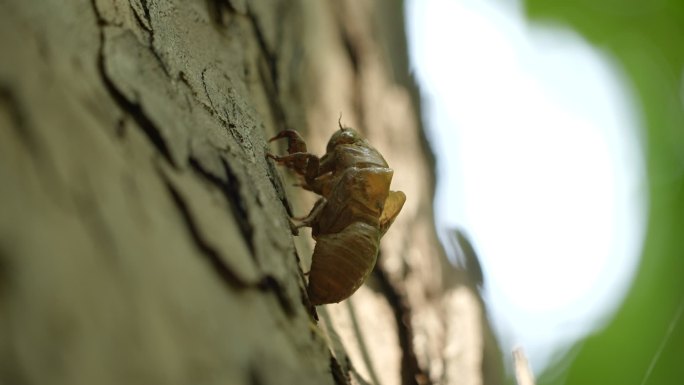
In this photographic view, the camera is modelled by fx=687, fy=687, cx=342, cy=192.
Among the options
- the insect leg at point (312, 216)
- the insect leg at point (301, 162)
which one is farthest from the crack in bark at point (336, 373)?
the insect leg at point (301, 162)

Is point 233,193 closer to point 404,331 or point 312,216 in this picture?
point 312,216

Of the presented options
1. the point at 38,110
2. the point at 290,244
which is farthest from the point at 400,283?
the point at 38,110

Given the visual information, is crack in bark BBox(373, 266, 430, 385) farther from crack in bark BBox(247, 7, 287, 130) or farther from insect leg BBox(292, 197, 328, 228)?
insect leg BBox(292, 197, 328, 228)

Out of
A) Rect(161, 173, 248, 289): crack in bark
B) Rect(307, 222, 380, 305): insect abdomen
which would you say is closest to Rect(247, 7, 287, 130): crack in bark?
Rect(307, 222, 380, 305): insect abdomen

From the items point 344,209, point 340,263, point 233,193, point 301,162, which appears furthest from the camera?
point 301,162

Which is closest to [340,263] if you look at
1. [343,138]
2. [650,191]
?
[343,138]

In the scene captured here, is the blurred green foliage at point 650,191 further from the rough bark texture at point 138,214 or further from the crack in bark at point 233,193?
the crack in bark at point 233,193
